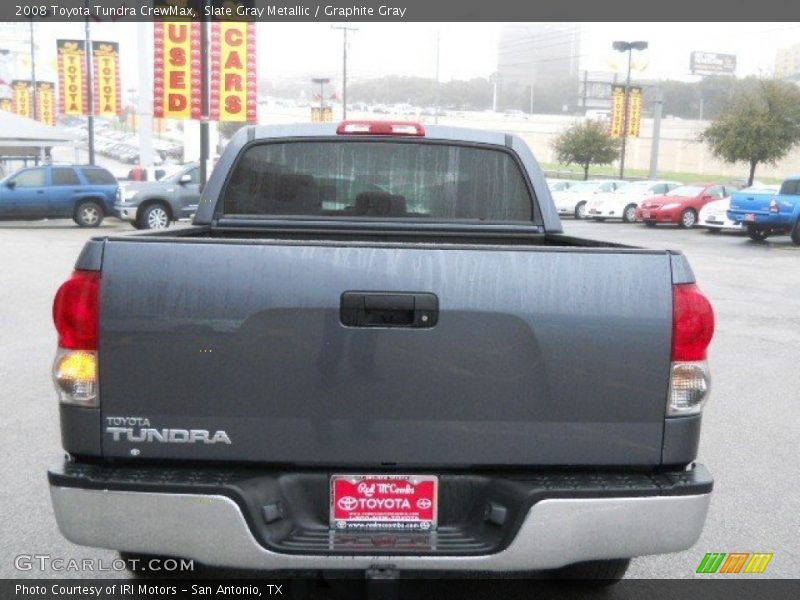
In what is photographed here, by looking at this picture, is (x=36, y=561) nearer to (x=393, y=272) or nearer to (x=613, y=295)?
(x=393, y=272)

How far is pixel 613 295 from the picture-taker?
293cm

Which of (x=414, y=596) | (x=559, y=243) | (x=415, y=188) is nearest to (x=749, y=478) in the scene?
(x=559, y=243)

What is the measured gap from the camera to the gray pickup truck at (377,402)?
2887 mm

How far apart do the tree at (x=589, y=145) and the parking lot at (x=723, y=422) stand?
3699 centimetres

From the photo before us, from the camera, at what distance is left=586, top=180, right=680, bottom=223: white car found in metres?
34.2

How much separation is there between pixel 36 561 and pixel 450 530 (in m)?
2.20

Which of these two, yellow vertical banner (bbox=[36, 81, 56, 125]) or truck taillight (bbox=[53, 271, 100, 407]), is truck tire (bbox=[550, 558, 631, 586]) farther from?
yellow vertical banner (bbox=[36, 81, 56, 125])

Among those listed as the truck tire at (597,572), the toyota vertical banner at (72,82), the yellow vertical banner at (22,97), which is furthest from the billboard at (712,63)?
the truck tire at (597,572)

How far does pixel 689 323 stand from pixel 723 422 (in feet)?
14.8

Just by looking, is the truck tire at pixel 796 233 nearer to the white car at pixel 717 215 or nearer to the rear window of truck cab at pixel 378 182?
the white car at pixel 717 215

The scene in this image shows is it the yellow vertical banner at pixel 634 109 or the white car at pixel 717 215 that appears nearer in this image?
the white car at pixel 717 215

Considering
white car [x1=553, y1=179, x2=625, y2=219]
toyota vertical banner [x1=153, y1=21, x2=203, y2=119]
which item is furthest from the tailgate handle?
white car [x1=553, y1=179, x2=625, y2=219]

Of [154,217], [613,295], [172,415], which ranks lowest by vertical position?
[154,217]

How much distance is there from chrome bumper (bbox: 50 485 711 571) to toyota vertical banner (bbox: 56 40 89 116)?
114ft
